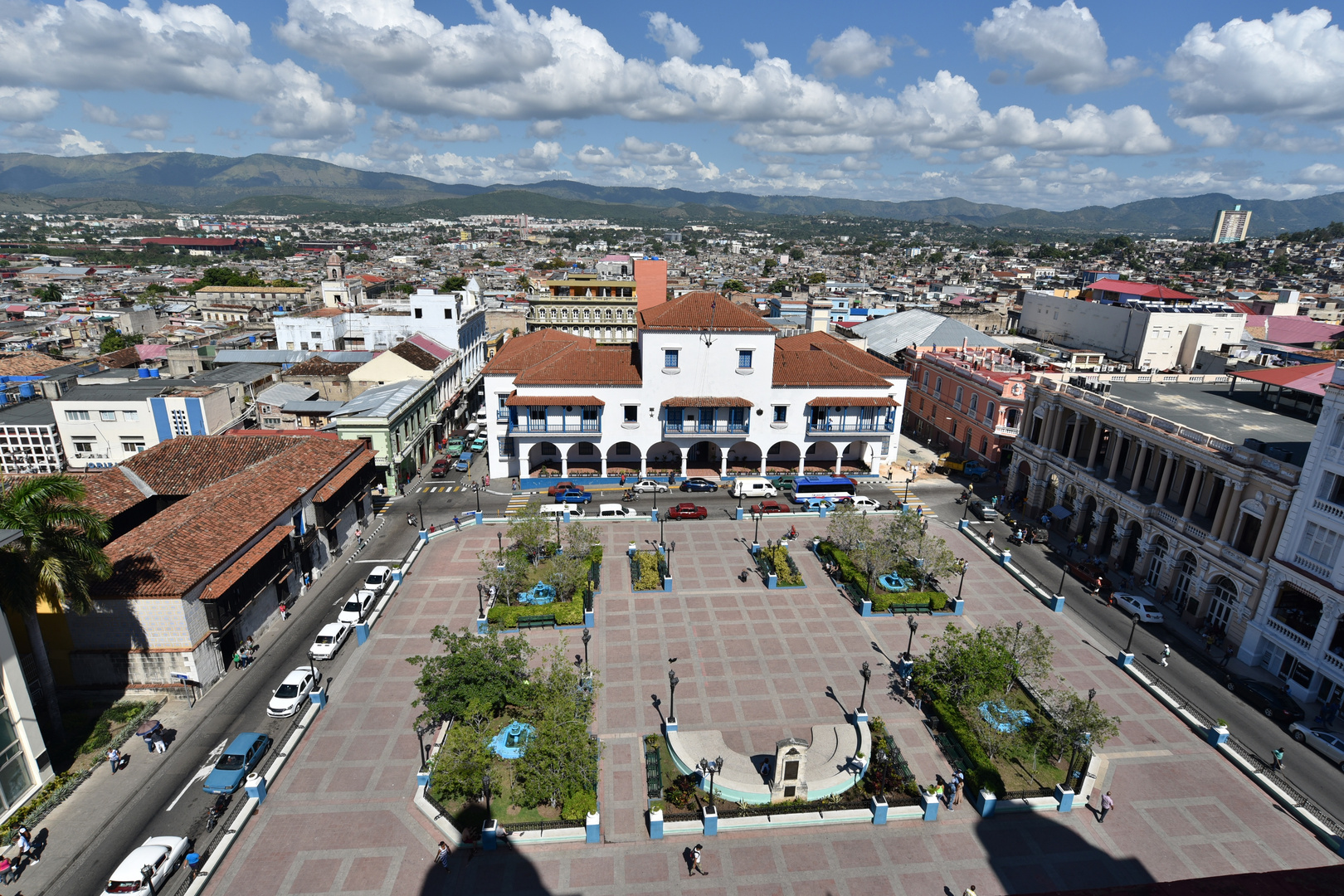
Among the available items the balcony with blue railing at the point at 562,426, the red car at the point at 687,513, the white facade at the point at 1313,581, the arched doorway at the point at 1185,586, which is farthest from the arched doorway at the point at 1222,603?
the balcony with blue railing at the point at 562,426

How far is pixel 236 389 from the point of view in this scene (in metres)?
61.7

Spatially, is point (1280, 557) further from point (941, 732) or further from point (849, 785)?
point (849, 785)

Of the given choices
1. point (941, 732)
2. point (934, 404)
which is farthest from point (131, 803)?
point (934, 404)

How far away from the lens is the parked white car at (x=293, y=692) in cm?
3195

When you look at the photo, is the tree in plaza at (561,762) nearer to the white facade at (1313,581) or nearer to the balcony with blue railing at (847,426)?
the white facade at (1313,581)

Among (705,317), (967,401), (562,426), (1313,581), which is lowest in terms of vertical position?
(562,426)

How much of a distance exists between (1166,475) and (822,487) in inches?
1004

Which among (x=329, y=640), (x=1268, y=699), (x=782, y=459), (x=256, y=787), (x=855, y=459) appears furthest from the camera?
(x=855, y=459)

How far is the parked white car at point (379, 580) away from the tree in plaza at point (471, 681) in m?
16.0

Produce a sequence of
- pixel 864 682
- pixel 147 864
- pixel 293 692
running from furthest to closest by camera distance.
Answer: pixel 293 692, pixel 864 682, pixel 147 864

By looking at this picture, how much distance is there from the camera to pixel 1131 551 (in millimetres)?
48562

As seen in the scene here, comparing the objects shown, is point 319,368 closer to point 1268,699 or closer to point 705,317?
point 705,317

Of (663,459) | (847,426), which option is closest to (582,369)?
(663,459)

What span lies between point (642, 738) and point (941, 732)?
1386 centimetres
